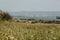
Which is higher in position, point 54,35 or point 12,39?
point 12,39

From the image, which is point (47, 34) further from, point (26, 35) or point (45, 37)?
point (26, 35)

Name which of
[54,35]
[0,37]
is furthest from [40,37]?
[0,37]

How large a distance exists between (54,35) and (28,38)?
68 cm

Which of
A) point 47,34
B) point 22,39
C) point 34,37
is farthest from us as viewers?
point 47,34

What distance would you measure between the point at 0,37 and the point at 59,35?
134 cm

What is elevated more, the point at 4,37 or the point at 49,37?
the point at 4,37

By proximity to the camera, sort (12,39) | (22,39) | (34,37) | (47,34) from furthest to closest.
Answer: (47,34) → (34,37) → (22,39) → (12,39)

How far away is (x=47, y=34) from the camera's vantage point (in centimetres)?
394

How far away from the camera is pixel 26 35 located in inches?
143

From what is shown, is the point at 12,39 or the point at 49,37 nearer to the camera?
the point at 12,39

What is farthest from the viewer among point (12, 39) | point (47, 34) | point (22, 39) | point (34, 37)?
point (47, 34)

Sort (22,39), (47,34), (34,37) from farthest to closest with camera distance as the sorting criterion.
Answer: (47,34) < (34,37) < (22,39)

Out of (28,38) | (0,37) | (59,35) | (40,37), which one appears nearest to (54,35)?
(59,35)

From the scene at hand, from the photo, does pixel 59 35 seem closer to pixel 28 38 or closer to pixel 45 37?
pixel 45 37
